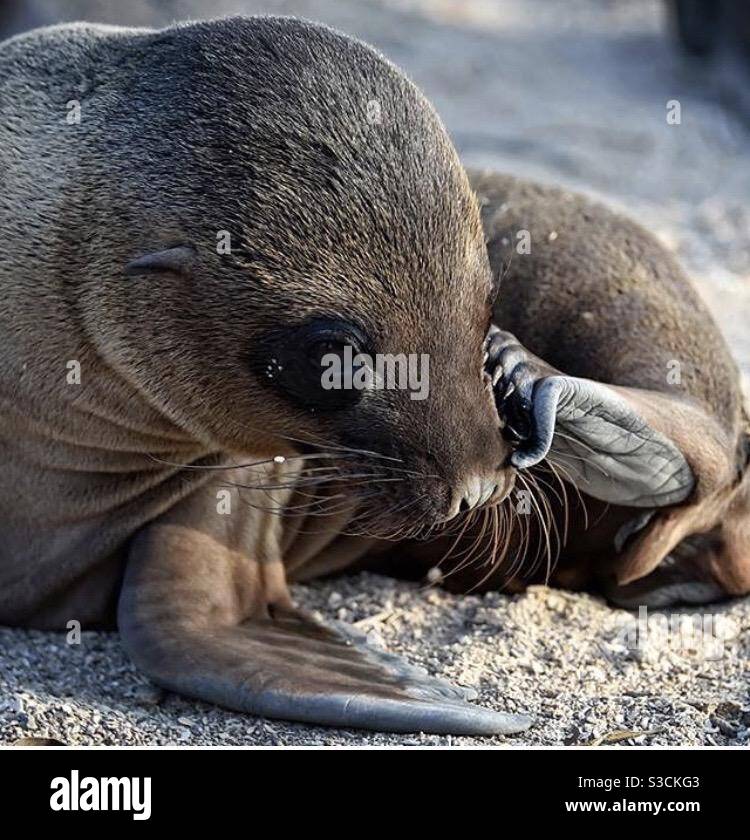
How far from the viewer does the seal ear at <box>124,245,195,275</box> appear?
171 inches

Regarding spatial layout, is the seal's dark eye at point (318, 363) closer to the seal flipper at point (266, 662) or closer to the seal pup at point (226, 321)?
the seal pup at point (226, 321)

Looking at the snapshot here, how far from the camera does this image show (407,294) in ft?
14.0

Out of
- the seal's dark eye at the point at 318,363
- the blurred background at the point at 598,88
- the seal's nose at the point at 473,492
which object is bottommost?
the seal's nose at the point at 473,492

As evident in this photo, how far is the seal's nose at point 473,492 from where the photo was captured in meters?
4.34

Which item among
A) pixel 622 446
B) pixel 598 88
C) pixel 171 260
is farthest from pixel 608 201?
pixel 171 260

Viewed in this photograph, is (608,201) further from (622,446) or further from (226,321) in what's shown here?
(226,321)

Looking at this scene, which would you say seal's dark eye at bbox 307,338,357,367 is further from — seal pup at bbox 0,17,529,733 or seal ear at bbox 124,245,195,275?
seal ear at bbox 124,245,195,275

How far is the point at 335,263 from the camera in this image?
423 cm

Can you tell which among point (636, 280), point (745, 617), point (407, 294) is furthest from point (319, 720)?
point (636, 280)

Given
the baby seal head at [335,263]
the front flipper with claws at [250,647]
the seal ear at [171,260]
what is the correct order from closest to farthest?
1. the baby seal head at [335,263]
2. the seal ear at [171,260]
3. the front flipper with claws at [250,647]

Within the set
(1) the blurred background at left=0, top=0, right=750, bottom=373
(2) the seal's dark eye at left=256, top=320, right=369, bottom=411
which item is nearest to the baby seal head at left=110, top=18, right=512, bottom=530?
(2) the seal's dark eye at left=256, top=320, right=369, bottom=411

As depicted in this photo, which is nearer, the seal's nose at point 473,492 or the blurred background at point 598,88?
the seal's nose at point 473,492

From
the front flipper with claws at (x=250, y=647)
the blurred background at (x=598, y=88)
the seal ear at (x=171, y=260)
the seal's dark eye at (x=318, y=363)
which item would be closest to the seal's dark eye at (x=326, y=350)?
the seal's dark eye at (x=318, y=363)
